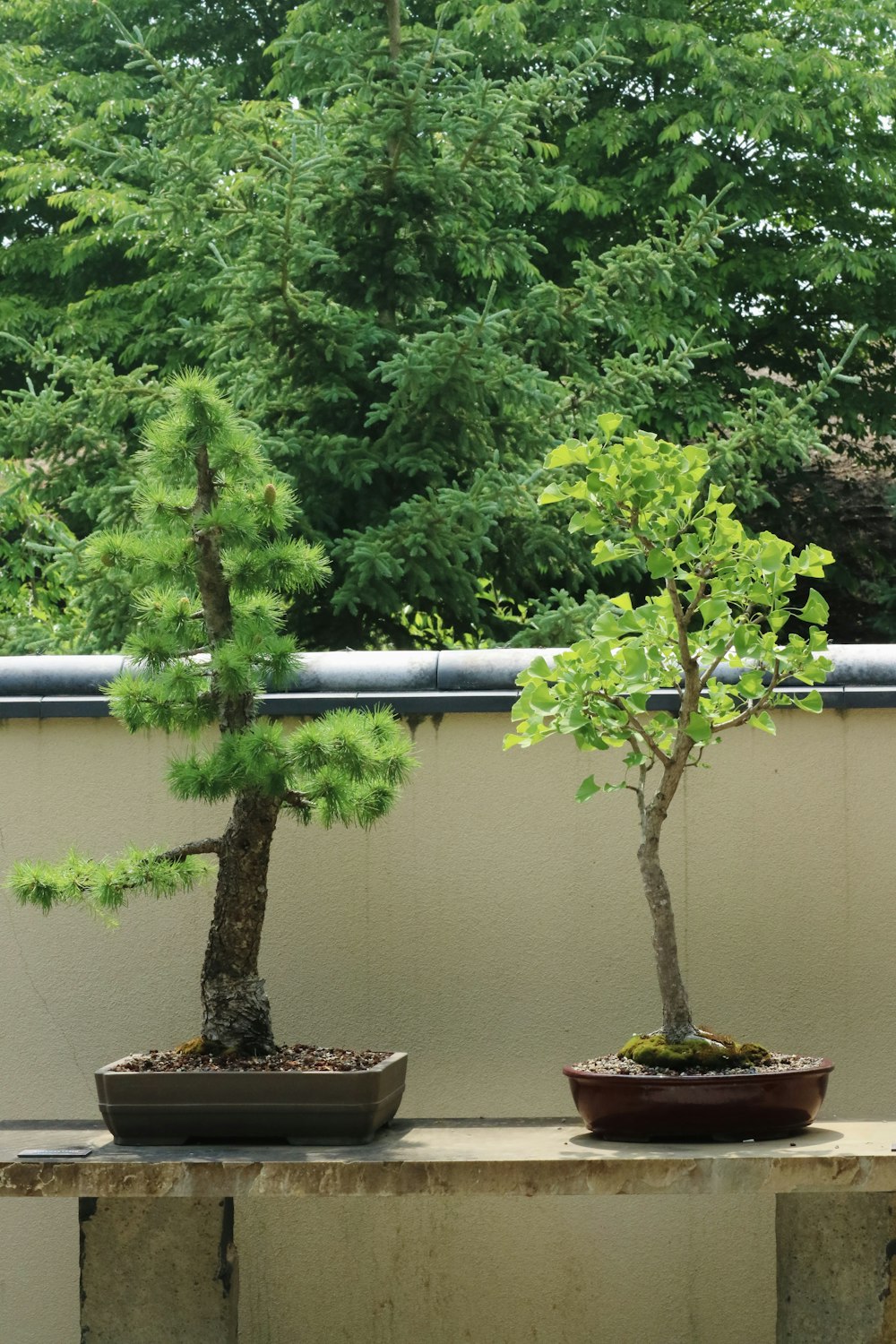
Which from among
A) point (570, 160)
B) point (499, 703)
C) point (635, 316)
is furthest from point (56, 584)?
point (499, 703)

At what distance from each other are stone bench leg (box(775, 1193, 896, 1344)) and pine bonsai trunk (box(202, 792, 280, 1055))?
37.8 inches

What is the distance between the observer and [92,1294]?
8.41 ft

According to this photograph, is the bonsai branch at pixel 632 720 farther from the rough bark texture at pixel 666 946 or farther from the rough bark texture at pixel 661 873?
the rough bark texture at pixel 666 946

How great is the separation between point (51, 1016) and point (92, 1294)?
0.60 metres

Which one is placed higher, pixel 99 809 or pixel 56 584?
pixel 56 584

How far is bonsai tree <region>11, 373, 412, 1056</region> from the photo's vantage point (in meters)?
2.40

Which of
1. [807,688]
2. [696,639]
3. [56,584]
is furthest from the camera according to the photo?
[56,584]

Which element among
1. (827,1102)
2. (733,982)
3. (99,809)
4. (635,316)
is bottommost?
(827,1102)

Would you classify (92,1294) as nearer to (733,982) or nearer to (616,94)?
(733,982)

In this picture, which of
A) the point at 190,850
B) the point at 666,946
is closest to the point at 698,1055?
the point at 666,946

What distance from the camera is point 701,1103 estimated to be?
2.31 m

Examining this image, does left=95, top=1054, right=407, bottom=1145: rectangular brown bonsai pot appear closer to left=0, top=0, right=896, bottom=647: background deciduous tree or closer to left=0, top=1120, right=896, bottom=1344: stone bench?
left=0, top=1120, right=896, bottom=1344: stone bench

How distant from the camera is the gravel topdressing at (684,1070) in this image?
91.8 inches

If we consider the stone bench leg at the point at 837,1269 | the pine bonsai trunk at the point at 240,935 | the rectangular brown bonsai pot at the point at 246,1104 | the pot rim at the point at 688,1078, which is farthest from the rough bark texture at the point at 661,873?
the pine bonsai trunk at the point at 240,935
